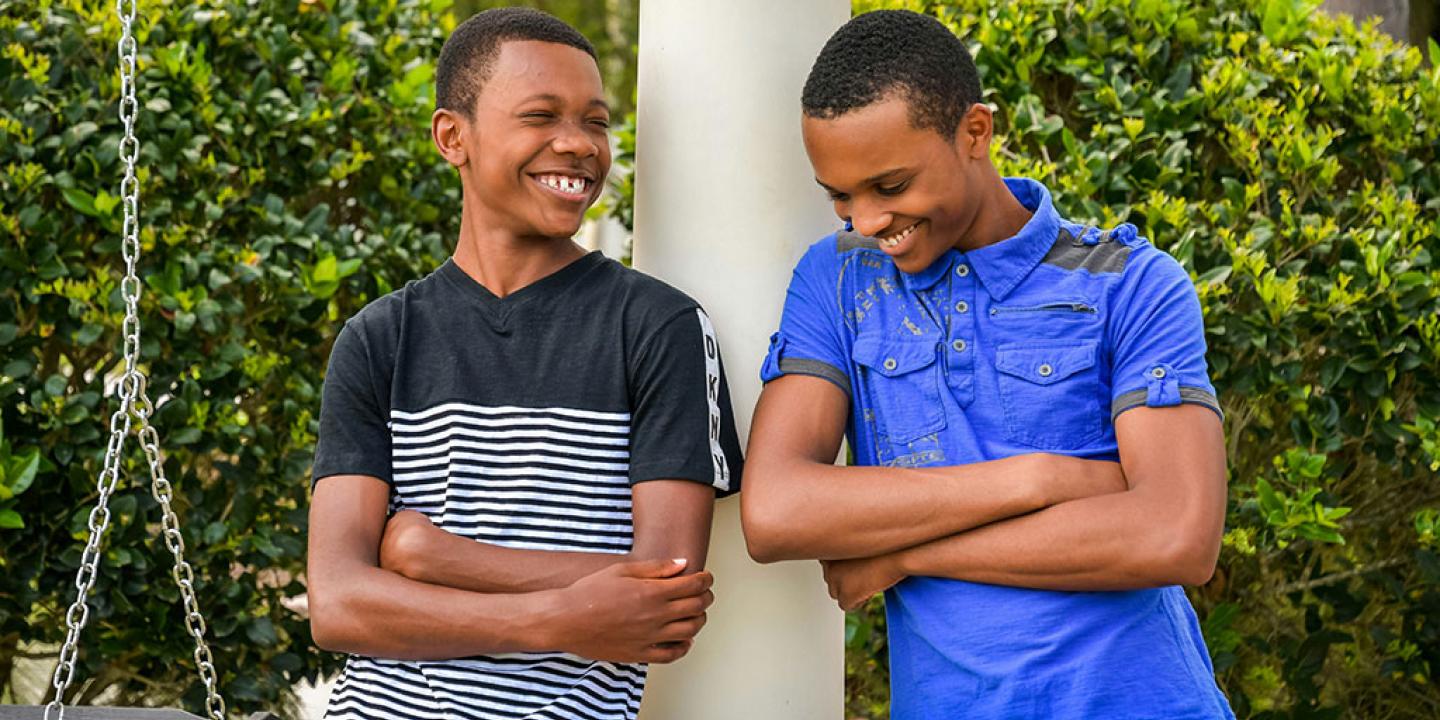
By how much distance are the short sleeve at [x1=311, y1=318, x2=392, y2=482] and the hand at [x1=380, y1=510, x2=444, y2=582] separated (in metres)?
0.11

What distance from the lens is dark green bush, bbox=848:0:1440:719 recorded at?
3924 mm

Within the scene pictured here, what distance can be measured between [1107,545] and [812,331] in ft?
2.01

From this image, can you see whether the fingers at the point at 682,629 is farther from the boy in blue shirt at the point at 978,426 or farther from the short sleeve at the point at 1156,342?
the short sleeve at the point at 1156,342

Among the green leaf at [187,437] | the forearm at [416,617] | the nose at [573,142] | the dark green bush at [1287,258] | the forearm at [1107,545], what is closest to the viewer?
the forearm at [1107,545]

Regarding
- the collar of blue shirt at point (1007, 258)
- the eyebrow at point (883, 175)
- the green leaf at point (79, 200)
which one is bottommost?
the collar of blue shirt at point (1007, 258)

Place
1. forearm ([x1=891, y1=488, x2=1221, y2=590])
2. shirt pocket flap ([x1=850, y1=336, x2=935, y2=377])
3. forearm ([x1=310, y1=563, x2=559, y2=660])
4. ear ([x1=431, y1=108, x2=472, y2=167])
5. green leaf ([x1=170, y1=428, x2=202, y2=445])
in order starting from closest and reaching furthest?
1. forearm ([x1=891, y1=488, x2=1221, y2=590])
2. forearm ([x1=310, y1=563, x2=559, y2=660])
3. shirt pocket flap ([x1=850, y1=336, x2=935, y2=377])
4. ear ([x1=431, y1=108, x2=472, y2=167])
5. green leaf ([x1=170, y1=428, x2=202, y2=445])

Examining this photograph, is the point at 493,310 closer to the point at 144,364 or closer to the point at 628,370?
the point at 628,370

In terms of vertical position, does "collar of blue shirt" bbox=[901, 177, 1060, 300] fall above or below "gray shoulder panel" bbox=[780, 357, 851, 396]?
above

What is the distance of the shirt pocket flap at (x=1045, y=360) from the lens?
2689 millimetres

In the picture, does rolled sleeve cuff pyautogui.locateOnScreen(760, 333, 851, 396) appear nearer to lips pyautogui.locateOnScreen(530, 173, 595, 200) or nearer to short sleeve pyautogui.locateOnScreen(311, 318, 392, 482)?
lips pyautogui.locateOnScreen(530, 173, 595, 200)

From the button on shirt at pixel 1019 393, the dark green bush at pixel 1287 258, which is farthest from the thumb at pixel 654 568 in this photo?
the dark green bush at pixel 1287 258

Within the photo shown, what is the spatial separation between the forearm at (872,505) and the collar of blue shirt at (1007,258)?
314 millimetres

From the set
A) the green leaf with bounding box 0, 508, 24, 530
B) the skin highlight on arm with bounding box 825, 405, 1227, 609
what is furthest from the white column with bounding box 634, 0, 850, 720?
the green leaf with bounding box 0, 508, 24, 530

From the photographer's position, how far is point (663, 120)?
3.18 meters
